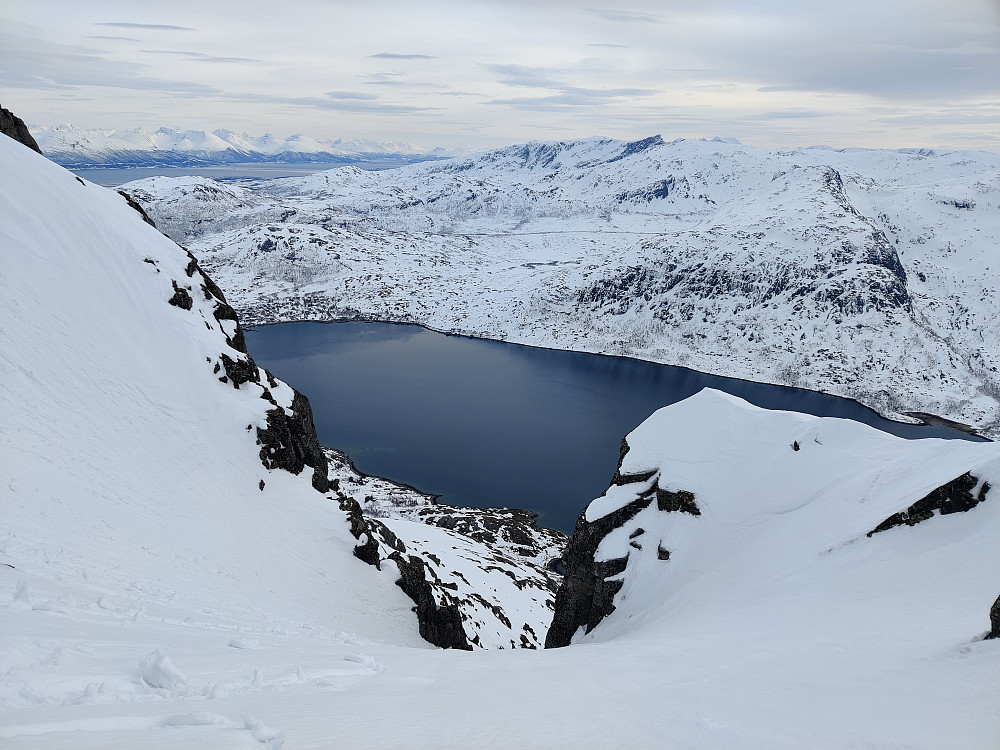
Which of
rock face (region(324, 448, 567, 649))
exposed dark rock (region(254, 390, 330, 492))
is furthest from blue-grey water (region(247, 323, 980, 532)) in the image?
exposed dark rock (region(254, 390, 330, 492))

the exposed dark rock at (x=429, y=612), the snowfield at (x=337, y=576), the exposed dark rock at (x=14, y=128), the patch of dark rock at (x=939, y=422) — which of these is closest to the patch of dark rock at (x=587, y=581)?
the snowfield at (x=337, y=576)

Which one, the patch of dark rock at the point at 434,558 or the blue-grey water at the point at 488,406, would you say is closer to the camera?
the patch of dark rock at the point at 434,558

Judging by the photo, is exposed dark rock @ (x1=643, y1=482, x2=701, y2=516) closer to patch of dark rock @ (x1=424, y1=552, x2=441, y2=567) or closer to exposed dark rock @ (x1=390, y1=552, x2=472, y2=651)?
exposed dark rock @ (x1=390, y1=552, x2=472, y2=651)

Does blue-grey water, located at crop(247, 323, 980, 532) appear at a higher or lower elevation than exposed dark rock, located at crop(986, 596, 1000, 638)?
lower

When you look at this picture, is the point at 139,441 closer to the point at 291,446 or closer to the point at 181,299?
the point at 291,446

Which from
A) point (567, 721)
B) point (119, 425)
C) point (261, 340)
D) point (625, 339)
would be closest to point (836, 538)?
point (567, 721)

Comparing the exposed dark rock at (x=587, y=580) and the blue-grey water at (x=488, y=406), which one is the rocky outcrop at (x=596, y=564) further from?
the blue-grey water at (x=488, y=406)
